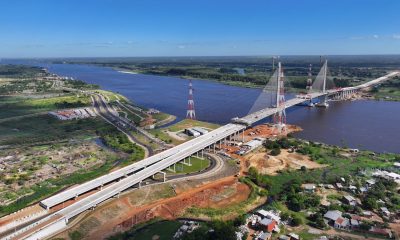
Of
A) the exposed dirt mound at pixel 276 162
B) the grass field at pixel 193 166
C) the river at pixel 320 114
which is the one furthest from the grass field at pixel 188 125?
the exposed dirt mound at pixel 276 162

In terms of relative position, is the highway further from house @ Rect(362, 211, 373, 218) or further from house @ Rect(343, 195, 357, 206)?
house @ Rect(362, 211, 373, 218)

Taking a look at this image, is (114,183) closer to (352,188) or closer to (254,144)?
(254,144)

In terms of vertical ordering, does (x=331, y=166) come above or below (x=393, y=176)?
below

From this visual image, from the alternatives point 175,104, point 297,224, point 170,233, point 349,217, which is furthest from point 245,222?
point 175,104

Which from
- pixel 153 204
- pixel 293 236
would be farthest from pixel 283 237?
pixel 153 204

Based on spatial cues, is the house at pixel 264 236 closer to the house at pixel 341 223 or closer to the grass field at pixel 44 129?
the house at pixel 341 223

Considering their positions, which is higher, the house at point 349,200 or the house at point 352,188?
the house at point 352,188

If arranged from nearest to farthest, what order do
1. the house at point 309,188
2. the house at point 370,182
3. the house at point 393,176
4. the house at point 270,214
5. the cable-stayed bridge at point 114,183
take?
1. the cable-stayed bridge at point 114,183
2. the house at point 270,214
3. the house at point 309,188
4. the house at point 370,182
5. the house at point 393,176

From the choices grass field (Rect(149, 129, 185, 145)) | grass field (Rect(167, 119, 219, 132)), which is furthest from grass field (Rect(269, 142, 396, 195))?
grass field (Rect(167, 119, 219, 132))
